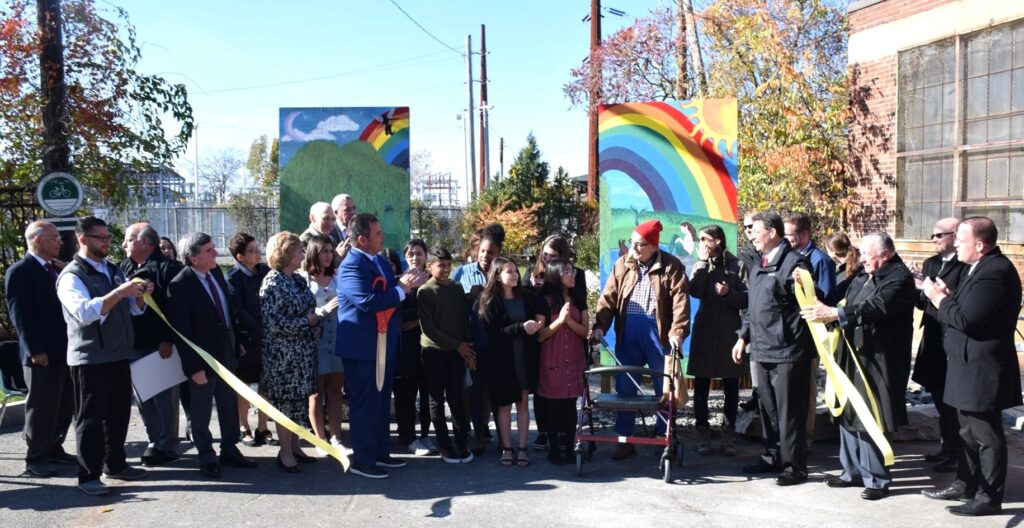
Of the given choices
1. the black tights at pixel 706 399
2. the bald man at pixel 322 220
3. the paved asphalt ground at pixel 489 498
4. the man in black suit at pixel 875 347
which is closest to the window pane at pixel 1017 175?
the paved asphalt ground at pixel 489 498

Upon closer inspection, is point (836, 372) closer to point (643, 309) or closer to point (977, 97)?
point (643, 309)

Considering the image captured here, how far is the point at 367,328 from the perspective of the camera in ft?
20.4

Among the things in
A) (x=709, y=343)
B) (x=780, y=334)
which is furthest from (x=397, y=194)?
(x=780, y=334)

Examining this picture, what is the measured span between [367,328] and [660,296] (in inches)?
92.5

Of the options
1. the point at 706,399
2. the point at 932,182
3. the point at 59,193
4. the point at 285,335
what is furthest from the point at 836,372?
the point at 59,193

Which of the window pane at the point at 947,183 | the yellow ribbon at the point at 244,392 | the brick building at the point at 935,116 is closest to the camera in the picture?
the yellow ribbon at the point at 244,392

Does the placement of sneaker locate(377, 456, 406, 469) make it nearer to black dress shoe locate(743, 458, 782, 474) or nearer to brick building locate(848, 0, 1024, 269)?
black dress shoe locate(743, 458, 782, 474)

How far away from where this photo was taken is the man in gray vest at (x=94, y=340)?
5.61m

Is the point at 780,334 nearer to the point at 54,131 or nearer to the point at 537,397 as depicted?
the point at 537,397

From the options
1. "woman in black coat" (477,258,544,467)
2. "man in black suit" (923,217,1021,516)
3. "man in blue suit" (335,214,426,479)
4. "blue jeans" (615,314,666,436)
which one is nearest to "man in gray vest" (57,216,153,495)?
"man in blue suit" (335,214,426,479)

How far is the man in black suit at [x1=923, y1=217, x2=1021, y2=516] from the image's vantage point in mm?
5137

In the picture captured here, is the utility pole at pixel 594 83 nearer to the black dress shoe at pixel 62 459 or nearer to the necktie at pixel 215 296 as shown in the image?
the necktie at pixel 215 296

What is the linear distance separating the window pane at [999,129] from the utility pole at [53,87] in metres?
11.3

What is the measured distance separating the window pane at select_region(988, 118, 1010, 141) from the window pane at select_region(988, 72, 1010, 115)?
11 cm
